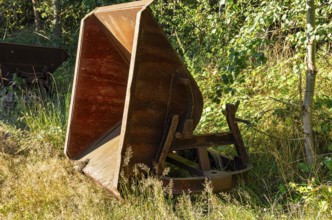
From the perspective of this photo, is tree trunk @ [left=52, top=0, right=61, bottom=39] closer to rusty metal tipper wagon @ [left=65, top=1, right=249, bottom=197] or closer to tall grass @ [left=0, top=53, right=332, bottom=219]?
tall grass @ [left=0, top=53, right=332, bottom=219]

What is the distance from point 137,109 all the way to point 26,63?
562 centimetres

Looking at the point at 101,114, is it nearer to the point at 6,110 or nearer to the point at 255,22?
the point at 255,22

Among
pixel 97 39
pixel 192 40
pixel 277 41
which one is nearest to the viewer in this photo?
pixel 97 39

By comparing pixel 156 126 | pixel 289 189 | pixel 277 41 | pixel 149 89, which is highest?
pixel 277 41

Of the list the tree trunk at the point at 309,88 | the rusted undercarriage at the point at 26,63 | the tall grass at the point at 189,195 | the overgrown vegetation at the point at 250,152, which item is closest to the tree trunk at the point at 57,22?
the rusted undercarriage at the point at 26,63

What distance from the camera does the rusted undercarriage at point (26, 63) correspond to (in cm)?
843

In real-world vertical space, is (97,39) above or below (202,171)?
above

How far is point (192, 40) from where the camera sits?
897 cm

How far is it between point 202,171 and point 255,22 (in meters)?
1.32

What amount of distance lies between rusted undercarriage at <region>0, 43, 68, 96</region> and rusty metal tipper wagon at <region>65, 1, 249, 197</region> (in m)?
3.74

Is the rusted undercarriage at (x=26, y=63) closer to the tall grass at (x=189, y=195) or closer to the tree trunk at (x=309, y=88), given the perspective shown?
the tall grass at (x=189, y=195)

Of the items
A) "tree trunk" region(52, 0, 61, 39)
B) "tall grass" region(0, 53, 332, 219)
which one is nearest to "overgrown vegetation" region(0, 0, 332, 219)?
"tall grass" region(0, 53, 332, 219)

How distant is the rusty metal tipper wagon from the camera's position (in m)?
3.62

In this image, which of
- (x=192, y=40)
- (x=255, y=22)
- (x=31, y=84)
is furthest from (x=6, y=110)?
(x=255, y=22)
